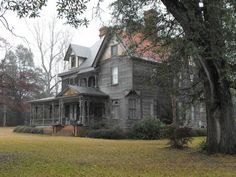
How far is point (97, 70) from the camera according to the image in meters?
40.5

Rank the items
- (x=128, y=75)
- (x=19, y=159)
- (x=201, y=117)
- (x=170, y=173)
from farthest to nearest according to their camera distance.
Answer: (x=201, y=117)
(x=128, y=75)
(x=19, y=159)
(x=170, y=173)

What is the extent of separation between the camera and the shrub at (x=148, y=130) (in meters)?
32.7

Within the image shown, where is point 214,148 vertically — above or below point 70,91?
below

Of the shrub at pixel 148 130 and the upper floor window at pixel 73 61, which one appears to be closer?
the shrub at pixel 148 130

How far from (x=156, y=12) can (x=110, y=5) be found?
8.35 feet

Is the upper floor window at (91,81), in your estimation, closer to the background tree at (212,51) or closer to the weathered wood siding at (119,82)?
the weathered wood siding at (119,82)

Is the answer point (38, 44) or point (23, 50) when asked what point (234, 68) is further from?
point (23, 50)

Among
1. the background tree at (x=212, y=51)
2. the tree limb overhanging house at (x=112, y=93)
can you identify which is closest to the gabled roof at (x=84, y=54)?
the tree limb overhanging house at (x=112, y=93)

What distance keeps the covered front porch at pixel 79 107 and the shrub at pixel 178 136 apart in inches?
648

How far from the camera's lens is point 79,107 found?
136ft

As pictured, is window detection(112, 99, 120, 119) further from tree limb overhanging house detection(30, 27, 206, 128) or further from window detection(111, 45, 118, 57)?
window detection(111, 45, 118, 57)

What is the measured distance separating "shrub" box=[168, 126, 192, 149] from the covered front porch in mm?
16453

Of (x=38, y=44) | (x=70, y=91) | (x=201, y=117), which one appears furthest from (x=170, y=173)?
(x=38, y=44)

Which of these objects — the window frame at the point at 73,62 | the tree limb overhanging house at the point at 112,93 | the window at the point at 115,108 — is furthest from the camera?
the window frame at the point at 73,62
